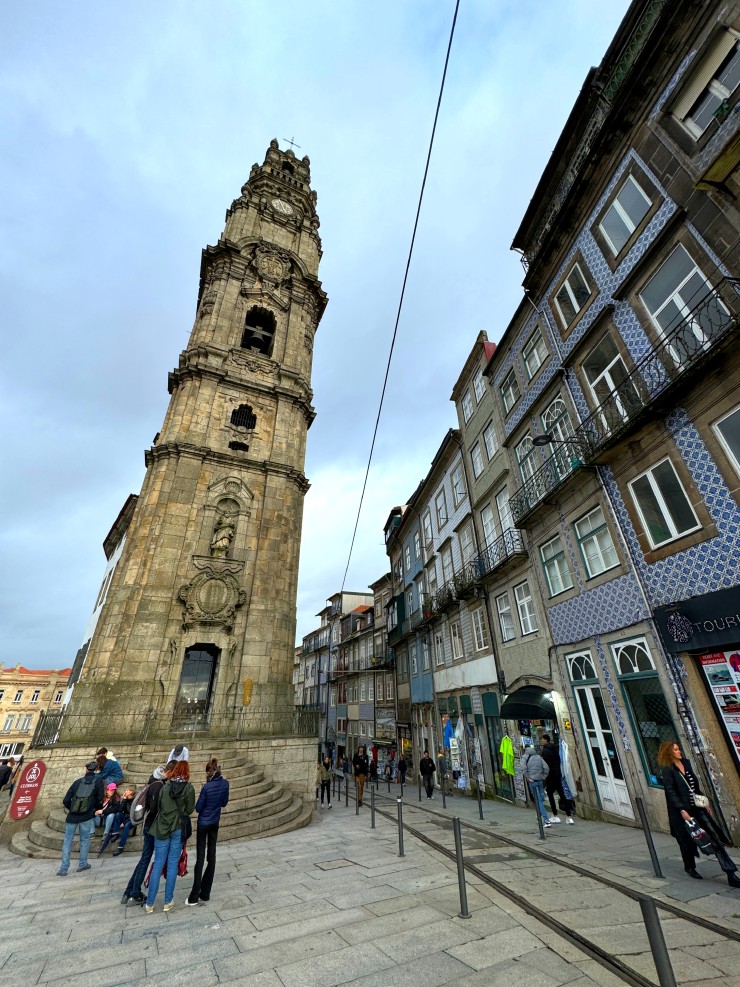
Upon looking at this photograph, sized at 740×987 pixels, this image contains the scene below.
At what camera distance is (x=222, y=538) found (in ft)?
61.8

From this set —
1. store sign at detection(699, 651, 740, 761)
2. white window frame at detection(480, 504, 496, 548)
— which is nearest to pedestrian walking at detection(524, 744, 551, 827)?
store sign at detection(699, 651, 740, 761)

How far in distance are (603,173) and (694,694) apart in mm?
13509

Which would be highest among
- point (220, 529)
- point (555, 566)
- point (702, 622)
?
point (220, 529)

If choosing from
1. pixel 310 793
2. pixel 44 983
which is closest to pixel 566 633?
pixel 310 793

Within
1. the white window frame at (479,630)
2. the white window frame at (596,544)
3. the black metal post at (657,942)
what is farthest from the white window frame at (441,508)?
the black metal post at (657,942)

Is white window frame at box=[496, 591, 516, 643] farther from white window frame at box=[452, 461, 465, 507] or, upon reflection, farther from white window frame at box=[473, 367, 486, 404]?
white window frame at box=[473, 367, 486, 404]

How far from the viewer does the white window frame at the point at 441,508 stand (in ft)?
73.7

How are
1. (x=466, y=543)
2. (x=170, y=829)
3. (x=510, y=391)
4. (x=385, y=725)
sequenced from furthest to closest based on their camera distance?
(x=385, y=725) < (x=466, y=543) < (x=510, y=391) < (x=170, y=829)

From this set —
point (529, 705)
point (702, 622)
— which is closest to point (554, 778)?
point (529, 705)

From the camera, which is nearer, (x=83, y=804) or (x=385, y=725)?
(x=83, y=804)

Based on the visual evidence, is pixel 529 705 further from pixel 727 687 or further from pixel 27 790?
pixel 27 790

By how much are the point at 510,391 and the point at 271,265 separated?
2004 centimetres

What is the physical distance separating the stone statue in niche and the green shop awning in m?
12.7

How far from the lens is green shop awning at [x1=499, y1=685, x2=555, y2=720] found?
39.1 feet
